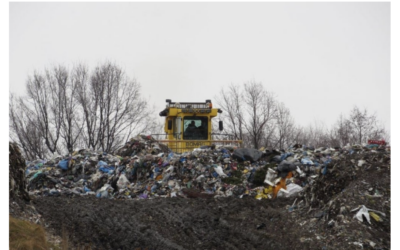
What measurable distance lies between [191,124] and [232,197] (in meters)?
5.71

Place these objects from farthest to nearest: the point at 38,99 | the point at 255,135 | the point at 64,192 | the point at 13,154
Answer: the point at 255,135, the point at 38,99, the point at 64,192, the point at 13,154

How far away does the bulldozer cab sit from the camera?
1536 centimetres

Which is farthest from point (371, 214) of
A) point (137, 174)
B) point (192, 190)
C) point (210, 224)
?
point (137, 174)

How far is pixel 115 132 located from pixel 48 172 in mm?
9407

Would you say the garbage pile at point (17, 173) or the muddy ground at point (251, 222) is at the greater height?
the garbage pile at point (17, 173)

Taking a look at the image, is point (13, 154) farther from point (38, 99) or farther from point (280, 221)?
point (38, 99)

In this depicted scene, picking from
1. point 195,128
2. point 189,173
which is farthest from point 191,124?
point 189,173

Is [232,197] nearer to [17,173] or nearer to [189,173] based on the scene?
[189,173]

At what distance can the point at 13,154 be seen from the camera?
7477mm

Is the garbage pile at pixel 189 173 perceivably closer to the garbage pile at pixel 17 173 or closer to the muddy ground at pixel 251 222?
the muddy ground at pixel 251 222

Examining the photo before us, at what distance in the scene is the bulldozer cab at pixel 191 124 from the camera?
1536 centimetres

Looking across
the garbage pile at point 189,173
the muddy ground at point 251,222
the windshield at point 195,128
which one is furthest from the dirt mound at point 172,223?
the windshield at point 195,128

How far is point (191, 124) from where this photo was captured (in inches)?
609

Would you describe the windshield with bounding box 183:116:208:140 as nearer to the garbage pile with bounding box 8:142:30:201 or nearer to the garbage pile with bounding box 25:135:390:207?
the garbage pile with bounding box 25:135:390:207
